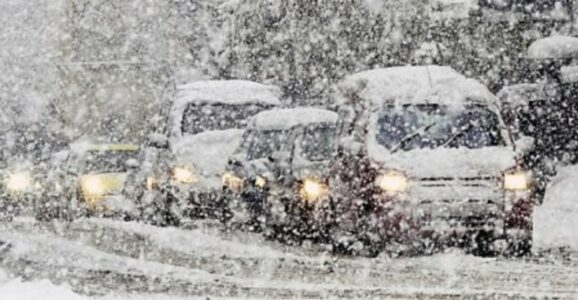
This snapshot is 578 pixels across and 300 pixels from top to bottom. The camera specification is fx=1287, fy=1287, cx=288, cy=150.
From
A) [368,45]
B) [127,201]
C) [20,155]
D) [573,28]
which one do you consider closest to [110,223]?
[127,201]

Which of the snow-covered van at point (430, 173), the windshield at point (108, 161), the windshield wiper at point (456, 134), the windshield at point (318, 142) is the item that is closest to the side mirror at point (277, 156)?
the windshield at point (318, 142)

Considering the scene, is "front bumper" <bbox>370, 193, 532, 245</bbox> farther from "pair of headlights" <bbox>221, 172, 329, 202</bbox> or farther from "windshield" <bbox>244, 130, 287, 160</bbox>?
"windshield" <bbox>244, 130, 287, 160</bbox>

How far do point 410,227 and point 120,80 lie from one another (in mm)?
30077

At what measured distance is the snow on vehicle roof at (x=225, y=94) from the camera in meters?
18.6

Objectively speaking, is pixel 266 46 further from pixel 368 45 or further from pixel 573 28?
pixel 573 28

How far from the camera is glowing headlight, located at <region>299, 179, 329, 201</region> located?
568 inches

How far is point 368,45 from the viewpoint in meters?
28.5

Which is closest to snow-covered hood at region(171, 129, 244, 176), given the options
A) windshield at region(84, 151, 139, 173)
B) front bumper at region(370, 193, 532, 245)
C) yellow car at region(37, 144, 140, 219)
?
yellow car at region(37, 144, 140, 219)

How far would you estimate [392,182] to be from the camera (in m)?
12.4

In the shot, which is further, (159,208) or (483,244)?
(159,208)

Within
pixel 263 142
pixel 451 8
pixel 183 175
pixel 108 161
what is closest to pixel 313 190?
pixel 263 142

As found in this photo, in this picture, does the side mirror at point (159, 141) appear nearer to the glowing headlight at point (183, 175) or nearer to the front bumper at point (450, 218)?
the glowing headlight at point (183, 175)

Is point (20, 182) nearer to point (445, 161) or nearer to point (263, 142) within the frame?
point (263, 142)

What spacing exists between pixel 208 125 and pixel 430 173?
6.43m
